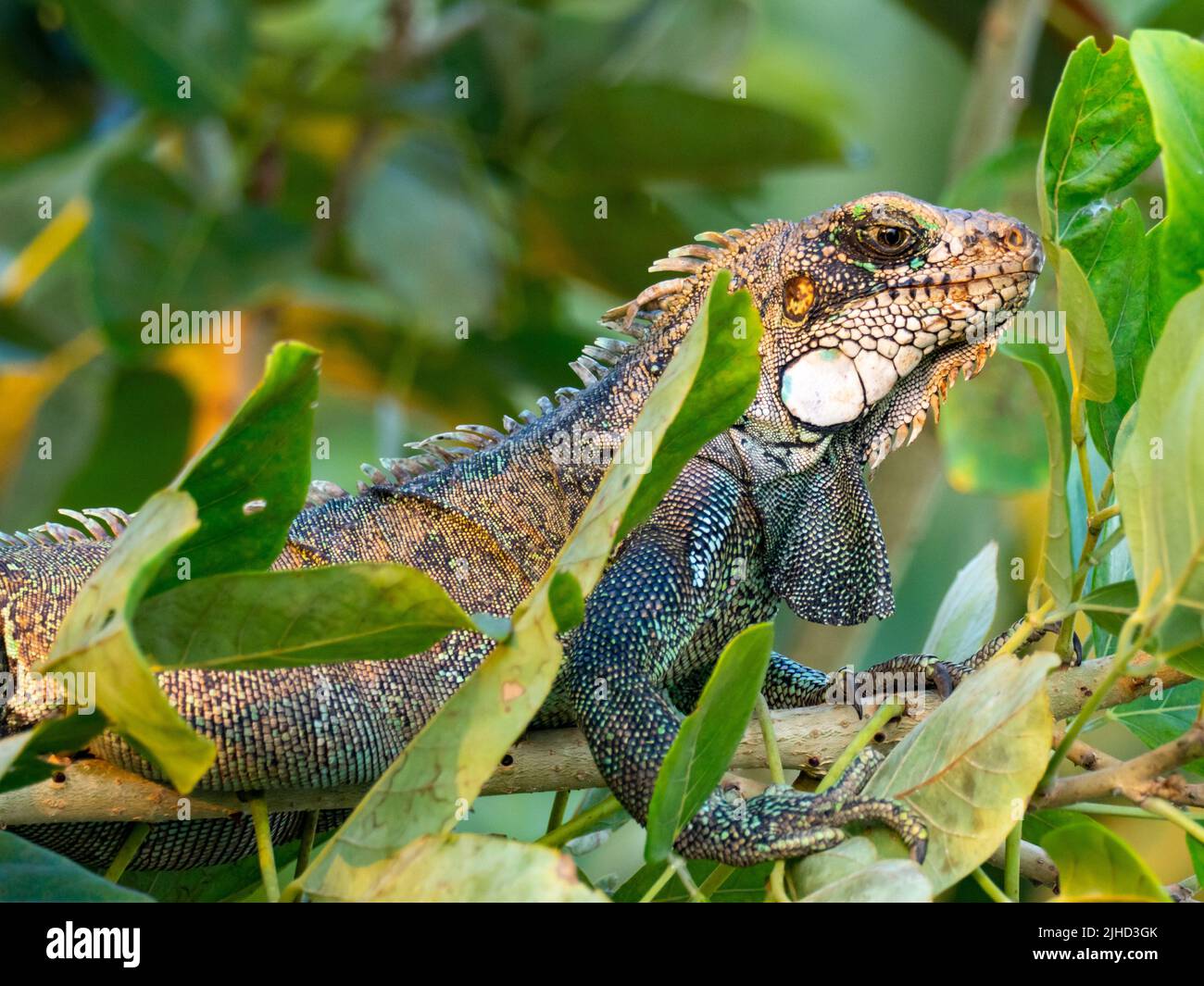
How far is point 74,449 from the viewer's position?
533 cm

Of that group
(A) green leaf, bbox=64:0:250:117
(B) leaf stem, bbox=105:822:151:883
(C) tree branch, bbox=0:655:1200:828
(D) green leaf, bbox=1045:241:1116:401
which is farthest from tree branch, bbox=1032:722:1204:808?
(A) green leaf, bbox=64:0:250:117

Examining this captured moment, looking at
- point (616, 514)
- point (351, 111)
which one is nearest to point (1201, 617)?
point (616, 514)

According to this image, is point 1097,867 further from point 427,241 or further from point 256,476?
point 427,241

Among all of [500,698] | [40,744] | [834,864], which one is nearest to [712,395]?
[500,698]

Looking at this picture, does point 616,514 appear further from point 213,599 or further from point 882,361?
point 882,361

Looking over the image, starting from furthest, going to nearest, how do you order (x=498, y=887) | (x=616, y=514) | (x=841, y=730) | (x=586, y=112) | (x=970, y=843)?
1. (x=586, y=112)
2. (x=841, y=730)
3. (x=970, y=843)
4. (x=616, y=514)
5. (x=498, y=887)

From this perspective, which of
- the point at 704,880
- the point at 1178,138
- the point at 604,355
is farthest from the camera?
the point at 604,355

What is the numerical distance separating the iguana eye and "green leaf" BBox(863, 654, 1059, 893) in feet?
4.56

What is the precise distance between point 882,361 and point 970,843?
1458 mm

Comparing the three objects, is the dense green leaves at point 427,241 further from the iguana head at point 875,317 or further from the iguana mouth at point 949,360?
Answer: the iguana mouth at point 949,360

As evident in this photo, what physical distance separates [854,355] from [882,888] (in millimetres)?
1644

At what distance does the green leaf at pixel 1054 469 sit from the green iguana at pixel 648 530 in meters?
0.58

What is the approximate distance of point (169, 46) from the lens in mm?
4855

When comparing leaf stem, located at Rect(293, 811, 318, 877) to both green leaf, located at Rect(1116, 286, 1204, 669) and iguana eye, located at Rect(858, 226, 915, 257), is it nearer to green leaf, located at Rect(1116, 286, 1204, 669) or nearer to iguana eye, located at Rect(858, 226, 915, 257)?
green leaf, located at Rect(1116, 286, 1204, 669)
